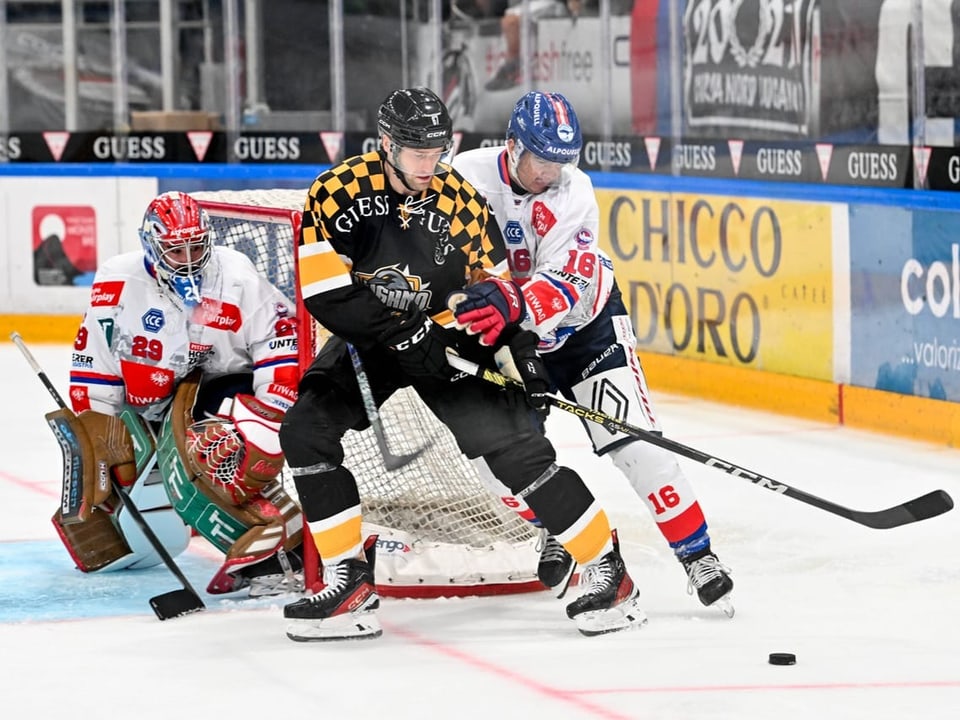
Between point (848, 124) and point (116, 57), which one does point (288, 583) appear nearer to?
point (848, 124)

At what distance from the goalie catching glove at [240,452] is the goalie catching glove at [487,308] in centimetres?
75

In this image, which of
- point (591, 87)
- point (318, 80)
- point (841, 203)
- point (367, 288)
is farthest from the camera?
point (318, 80)

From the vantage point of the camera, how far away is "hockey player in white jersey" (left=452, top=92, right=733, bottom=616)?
14.0 ft

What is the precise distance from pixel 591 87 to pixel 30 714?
5.55 metres

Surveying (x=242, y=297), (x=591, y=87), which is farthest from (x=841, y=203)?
(x=242, y=297)

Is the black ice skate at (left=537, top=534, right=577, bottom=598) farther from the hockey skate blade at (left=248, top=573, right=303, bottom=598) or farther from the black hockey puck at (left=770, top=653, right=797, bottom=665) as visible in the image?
the black hockey puck at (left=770, top=653, right=797, bottom=665)

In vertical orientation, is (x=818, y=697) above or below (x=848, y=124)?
below

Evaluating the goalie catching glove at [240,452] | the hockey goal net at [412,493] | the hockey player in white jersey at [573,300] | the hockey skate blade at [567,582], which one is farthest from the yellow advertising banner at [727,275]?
the goalie catching glove at [240,452]

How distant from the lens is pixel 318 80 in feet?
32.4

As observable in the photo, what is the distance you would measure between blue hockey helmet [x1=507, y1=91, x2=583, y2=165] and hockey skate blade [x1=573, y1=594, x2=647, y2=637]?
3.16 ft

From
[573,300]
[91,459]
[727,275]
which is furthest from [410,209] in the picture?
[727,275]

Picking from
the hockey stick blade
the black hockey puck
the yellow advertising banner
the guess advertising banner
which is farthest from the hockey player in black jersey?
the yellow advertising banner

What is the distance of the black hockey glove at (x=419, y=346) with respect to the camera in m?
4.11

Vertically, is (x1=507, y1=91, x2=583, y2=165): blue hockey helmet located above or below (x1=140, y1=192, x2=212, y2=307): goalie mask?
above
